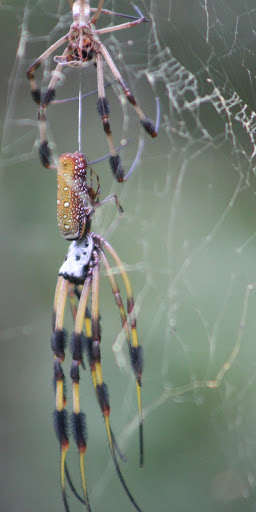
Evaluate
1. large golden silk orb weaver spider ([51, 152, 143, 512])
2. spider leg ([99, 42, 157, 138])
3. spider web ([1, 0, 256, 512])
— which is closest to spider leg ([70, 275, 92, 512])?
large golden silk orb weaver spider ([51, 152, 143, 512])

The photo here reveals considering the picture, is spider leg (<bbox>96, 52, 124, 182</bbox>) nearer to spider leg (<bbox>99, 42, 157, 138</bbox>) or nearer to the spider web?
spider leg (<bbox>99, 42, 157, 138</bbox>)

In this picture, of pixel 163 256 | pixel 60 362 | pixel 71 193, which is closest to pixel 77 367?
pixel 60 362

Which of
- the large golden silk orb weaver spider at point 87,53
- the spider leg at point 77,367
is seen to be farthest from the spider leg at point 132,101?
the spider leg at point 77,367

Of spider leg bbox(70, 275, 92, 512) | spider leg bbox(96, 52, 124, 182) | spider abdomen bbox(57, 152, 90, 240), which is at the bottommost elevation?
spider leg bbox(70, 275, 92, 512)

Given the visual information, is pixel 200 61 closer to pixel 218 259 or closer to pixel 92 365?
pixel 92 365

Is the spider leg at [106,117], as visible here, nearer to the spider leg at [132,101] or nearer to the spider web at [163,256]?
the spider leg at [132,101]

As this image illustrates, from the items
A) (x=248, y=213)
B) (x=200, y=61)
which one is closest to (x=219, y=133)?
(x=200, y=61)

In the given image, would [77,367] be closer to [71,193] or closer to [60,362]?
[60,362]
